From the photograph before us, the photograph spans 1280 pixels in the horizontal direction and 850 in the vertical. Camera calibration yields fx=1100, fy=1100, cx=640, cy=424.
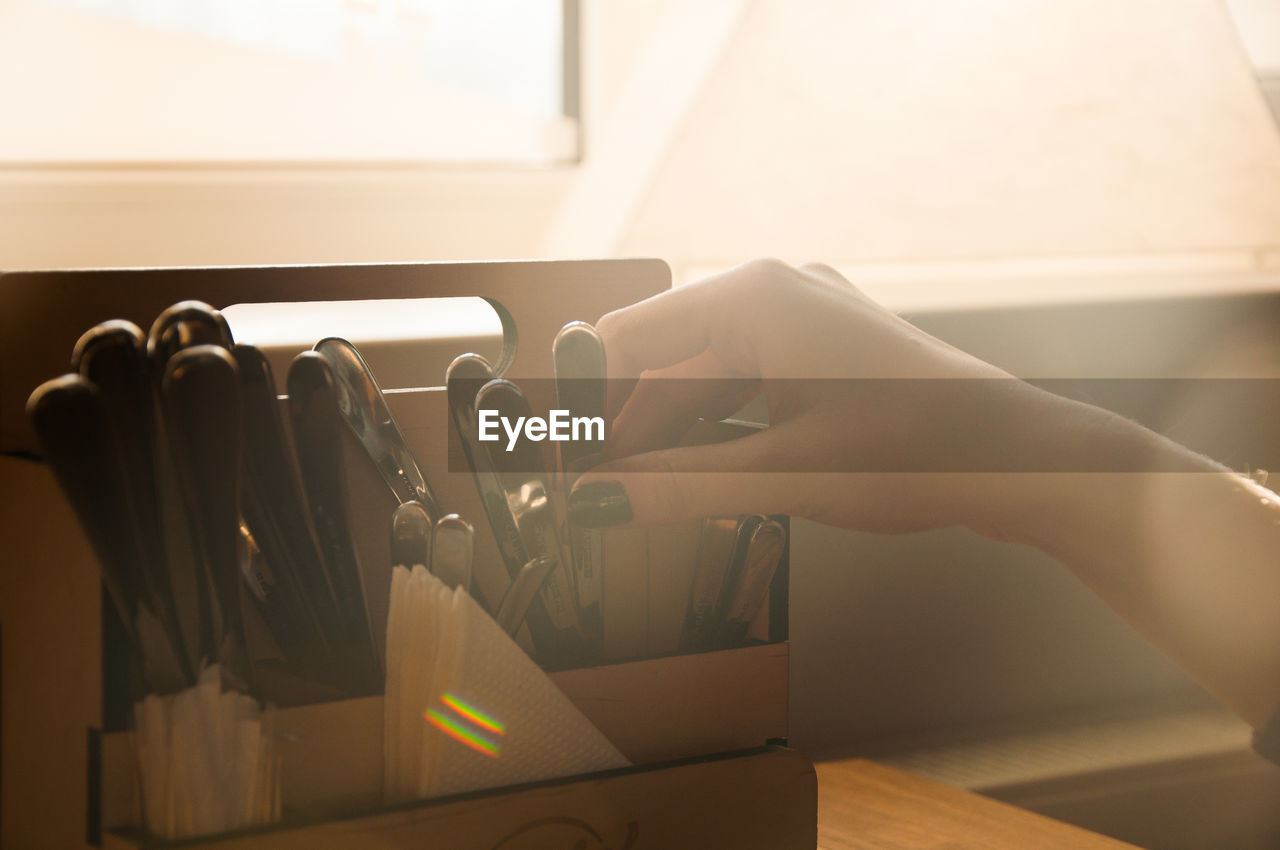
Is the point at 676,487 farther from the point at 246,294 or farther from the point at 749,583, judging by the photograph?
the point at 246,294

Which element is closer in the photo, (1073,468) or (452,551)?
(452,551)

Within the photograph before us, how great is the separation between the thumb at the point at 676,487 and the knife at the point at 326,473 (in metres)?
0.07

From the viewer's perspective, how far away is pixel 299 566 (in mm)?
309

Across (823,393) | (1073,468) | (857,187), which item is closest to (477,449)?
(823,393)

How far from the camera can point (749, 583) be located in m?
0.37

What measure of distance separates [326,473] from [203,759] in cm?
8

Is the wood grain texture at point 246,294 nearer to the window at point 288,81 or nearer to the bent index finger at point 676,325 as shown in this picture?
the bent index finger at point 676,325

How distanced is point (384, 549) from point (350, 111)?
931mm

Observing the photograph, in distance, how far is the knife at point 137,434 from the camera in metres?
0.26

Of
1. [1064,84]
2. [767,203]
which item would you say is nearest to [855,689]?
[767,203]

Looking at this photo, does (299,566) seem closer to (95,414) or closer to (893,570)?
(95,414)

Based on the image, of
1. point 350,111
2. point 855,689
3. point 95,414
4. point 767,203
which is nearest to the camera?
point 95,414

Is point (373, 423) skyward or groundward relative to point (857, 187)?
groundward

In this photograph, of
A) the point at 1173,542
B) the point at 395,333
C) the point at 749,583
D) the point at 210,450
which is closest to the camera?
the point at 210,450
